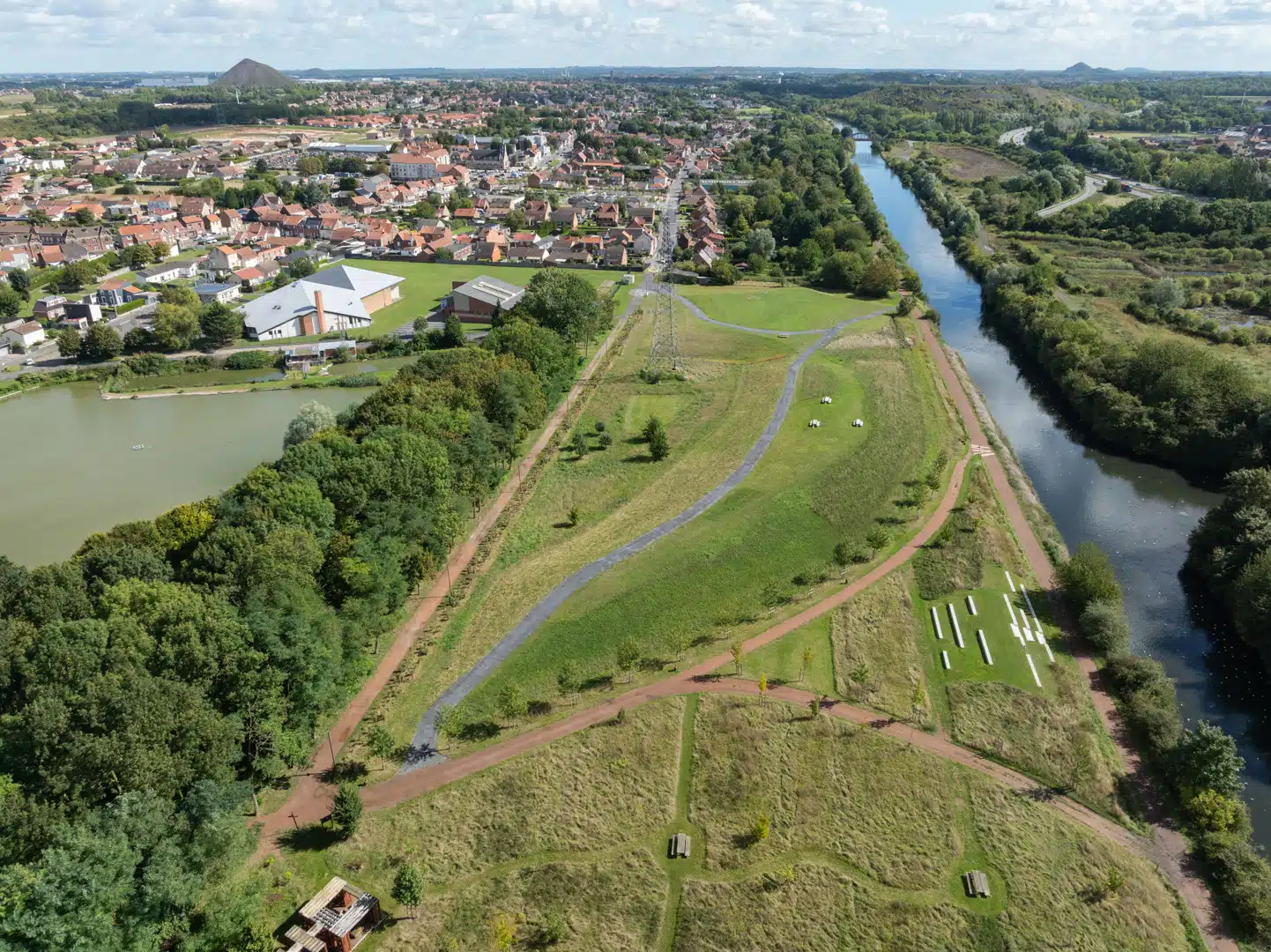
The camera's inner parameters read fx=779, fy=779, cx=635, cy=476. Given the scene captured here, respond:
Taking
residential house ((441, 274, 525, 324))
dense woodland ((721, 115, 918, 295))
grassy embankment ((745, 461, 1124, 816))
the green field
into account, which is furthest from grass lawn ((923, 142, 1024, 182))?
the green field

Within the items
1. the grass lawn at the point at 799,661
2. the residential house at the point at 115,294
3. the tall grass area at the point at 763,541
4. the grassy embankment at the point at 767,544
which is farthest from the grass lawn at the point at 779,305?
the residential house at the point at 115,294

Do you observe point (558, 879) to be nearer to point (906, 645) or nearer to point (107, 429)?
point (906, 645)

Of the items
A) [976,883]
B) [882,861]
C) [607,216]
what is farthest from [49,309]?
[976,883]

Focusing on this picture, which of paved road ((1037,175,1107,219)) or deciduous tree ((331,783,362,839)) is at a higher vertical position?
paved road ((1037,175,1107,219))

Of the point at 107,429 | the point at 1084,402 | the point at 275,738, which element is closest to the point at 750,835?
the point at 275,738

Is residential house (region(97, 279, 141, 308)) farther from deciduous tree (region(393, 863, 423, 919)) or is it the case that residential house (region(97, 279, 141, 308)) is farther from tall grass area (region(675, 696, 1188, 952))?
tall grass area (region(675, 696, 1188, 952))
